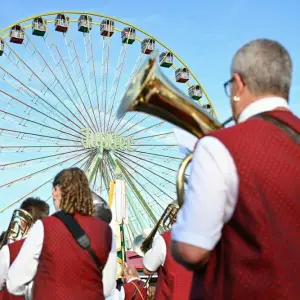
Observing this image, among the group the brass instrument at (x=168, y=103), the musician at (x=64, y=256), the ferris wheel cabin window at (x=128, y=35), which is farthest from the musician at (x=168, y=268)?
the ferris wheel cabin window at (x=128, y=35)

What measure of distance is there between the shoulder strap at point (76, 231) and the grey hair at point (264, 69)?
5.59 ft

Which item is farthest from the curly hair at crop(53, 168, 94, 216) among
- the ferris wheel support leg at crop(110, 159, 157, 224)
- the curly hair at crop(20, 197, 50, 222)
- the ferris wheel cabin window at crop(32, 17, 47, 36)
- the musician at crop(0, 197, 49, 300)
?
the ferris wheel cabin window at crop(32, 17, 47, 36)

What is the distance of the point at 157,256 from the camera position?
193 inches

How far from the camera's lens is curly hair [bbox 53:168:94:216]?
11.3 feet

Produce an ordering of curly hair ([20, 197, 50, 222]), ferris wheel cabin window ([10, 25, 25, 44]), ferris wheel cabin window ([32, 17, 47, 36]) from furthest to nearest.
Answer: ferris wheel cabin window ([32, 17, 47, 36]) < ferris wheel cabin window ([10, 25, 25, 44]) < curly hair ([20, 197, 50, 222])

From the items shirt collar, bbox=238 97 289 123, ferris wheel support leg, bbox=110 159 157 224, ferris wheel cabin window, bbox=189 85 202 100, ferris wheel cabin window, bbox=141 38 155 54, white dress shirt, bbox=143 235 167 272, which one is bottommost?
ferris wheel support leg, bbox=110 159 157 224

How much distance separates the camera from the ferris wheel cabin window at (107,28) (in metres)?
25.4

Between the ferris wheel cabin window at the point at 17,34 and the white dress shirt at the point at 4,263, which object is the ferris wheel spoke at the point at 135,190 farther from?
the white dress shirt at the point at 4,263

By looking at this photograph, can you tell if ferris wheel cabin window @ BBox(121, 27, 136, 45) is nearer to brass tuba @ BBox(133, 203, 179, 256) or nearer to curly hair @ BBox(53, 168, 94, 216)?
brass tuba @ BBox(133, 203, 179, 256)

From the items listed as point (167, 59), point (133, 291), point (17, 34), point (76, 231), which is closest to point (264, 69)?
point (76, 231)

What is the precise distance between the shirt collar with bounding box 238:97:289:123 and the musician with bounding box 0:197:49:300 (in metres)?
2.60

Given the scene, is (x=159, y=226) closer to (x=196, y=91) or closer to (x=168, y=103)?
(x=168, y=103)

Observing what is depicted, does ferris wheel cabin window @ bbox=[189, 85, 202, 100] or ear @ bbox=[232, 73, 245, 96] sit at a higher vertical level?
ferris wheel cabin window @ bbox=[189, 85, 202, 100]

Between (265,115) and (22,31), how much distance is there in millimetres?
21709
